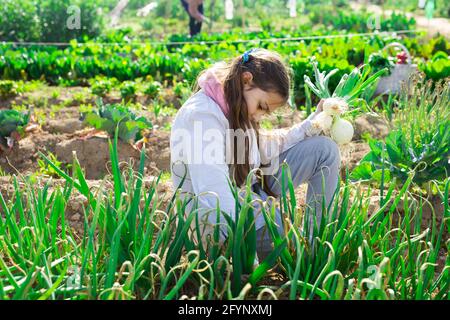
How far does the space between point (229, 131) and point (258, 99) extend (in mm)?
152

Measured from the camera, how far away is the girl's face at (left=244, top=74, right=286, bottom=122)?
2.78 metres

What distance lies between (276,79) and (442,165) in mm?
1157

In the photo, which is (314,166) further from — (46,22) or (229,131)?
(46,22)

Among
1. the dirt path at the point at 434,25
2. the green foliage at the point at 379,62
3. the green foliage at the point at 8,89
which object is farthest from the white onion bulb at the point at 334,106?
the dirt path at the point at 434,25

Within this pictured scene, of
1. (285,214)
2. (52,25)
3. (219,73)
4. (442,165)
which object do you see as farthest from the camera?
(52,25)

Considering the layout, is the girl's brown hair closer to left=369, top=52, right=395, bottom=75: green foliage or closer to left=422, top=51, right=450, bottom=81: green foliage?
left=369, top=52, right=395, bottom=75: green foliage

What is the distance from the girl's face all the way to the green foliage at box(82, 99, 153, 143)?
1.78m

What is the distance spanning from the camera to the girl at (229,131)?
2.62m

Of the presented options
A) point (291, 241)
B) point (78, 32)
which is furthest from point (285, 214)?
point (78, 32)

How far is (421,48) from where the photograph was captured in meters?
7.79

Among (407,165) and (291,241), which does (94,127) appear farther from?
(291,241)

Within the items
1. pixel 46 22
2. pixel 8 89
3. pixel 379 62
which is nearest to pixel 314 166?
pixel 379 62

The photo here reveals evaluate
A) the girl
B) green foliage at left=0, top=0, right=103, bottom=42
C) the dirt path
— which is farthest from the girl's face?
the dirt path

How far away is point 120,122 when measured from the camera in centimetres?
452
